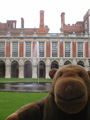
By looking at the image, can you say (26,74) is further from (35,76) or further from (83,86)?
(83,86)

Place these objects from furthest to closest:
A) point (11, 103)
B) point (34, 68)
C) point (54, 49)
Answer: point (54, 49) < point (34, 68) < point (11, 103)

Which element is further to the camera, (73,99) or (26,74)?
(26,74)

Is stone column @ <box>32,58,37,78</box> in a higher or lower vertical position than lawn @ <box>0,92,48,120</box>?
higher

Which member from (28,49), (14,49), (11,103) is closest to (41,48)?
(28,49)

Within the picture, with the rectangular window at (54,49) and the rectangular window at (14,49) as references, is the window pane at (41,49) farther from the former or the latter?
the rectangular window at (14,49)

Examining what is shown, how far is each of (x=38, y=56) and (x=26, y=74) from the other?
21.0ft

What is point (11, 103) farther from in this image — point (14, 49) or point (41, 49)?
point (14, 49)

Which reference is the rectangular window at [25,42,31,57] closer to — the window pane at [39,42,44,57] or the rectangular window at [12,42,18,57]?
the rectangular window at [12,42,18,57]

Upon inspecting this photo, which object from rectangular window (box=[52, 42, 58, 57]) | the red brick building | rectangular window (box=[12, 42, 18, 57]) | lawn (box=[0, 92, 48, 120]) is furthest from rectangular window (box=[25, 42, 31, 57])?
lawn (box=[0, 92, 48, 120])

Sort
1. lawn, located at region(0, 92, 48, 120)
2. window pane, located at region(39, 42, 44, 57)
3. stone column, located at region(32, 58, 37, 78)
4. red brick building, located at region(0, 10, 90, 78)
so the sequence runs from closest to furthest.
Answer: lawn, located at region(0, 92, 48, 120)
stone column, located at region(32, 58, 37, 78)
red brick building, located at region(0, 10, 90, 78)
window pane, located at region(39, 42, 44, 57)

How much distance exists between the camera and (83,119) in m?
2.63

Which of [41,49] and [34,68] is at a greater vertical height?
[41,49]

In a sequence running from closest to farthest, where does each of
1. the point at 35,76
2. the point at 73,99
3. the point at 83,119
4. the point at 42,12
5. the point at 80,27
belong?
the point at 73,99 → the point at 83,119 → the point at 35,76 → the point at 42,12 → the point at 80,27

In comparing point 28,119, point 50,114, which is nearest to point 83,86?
point 50,114
